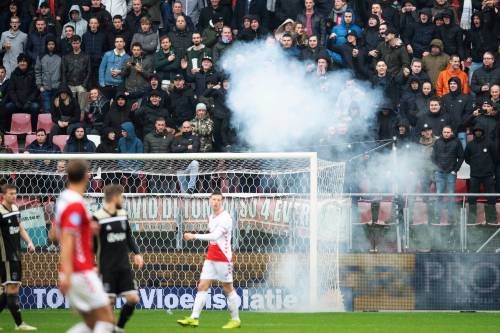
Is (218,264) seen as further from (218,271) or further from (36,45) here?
(36,45)

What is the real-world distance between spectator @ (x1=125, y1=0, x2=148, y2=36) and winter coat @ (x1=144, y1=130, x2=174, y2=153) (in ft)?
10.7

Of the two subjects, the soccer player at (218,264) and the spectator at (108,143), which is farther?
the spectator at (108,143)

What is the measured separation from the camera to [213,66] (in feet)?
62.3

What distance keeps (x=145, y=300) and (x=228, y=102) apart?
401 centimetres

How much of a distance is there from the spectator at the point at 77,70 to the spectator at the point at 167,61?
146 cm

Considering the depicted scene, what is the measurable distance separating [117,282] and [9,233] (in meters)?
2.63

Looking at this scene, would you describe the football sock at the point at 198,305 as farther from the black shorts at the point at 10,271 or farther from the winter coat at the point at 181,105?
the winter coat at the point at 181,105

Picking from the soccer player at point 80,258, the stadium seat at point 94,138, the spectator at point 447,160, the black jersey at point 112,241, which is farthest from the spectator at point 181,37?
the soccer player at point 80,258

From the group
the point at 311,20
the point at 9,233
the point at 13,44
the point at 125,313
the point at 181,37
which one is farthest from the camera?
the point at 13,44

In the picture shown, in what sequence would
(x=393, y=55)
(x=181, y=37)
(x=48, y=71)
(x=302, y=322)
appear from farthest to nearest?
(x=48, y=71)
(x=181, y=37)
(x=393, y=55)
(x=302, y=322)

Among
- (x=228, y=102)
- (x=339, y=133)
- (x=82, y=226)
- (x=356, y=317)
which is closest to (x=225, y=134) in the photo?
(x=228, y=102)

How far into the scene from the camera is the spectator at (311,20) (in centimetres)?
1967

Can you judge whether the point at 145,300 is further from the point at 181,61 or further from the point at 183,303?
the point at 181,61

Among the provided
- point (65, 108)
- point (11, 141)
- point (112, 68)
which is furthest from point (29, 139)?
point (112, 68)
